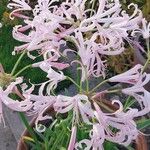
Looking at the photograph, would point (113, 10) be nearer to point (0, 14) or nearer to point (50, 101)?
point (50, 101)

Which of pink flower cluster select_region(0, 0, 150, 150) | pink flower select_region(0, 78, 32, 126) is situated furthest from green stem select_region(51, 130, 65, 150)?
pink flower select_region(0, 78, 32, 126)

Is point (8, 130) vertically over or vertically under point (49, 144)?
under

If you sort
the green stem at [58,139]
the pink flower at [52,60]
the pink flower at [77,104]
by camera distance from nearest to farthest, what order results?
the pink flower at [77,104]
the pink flower at [52,60]
the green stem at [58,139]

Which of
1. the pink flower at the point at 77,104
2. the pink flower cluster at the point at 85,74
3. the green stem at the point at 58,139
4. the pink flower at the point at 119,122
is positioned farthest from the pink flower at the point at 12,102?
the green stem at the point at 58,139

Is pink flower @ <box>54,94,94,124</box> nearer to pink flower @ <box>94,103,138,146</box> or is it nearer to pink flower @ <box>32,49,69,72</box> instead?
pink flower @ <box>94,103,138,146</box>

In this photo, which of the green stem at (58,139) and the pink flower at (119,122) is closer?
the pink flower at (119,122)

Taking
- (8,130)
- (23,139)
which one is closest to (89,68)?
(23,139)

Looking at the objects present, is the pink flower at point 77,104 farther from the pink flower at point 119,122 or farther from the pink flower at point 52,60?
the pink flower at point 52,60

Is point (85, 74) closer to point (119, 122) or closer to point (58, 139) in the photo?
point (119, 122)

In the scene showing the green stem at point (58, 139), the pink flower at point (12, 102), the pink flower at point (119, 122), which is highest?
the pink flower at point (12, 102)

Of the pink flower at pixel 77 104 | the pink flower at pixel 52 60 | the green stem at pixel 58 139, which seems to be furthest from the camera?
the green stem at pixel 58 139

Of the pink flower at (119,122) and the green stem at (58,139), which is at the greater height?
the pink flower at (119,122)
